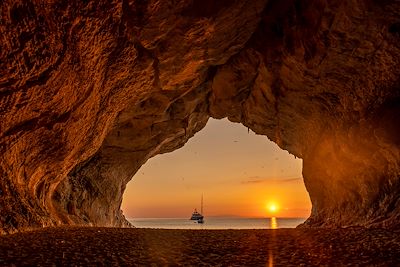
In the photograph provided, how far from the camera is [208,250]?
798cm

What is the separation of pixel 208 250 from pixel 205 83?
16973mm

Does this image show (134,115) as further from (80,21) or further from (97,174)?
(80,21)

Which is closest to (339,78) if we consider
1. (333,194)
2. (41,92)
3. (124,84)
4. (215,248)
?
(333,194)

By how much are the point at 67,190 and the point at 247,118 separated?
1447 cm

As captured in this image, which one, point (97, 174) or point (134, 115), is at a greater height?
point (134, 115)

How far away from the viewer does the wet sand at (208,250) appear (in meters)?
6.59

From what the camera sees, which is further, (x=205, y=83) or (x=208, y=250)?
(x=205, y=83)

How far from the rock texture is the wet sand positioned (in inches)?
156

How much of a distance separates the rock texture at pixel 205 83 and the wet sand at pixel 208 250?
396 cm

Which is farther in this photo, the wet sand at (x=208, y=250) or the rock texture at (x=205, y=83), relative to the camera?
the rock texture at (x=205, y=83)

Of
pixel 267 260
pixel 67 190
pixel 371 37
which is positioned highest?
pixel 371 37

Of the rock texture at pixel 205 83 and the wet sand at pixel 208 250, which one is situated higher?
the rock texture at pixel 205 83

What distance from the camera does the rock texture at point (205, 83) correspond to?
36.4 feet

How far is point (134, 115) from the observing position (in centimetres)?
2408
